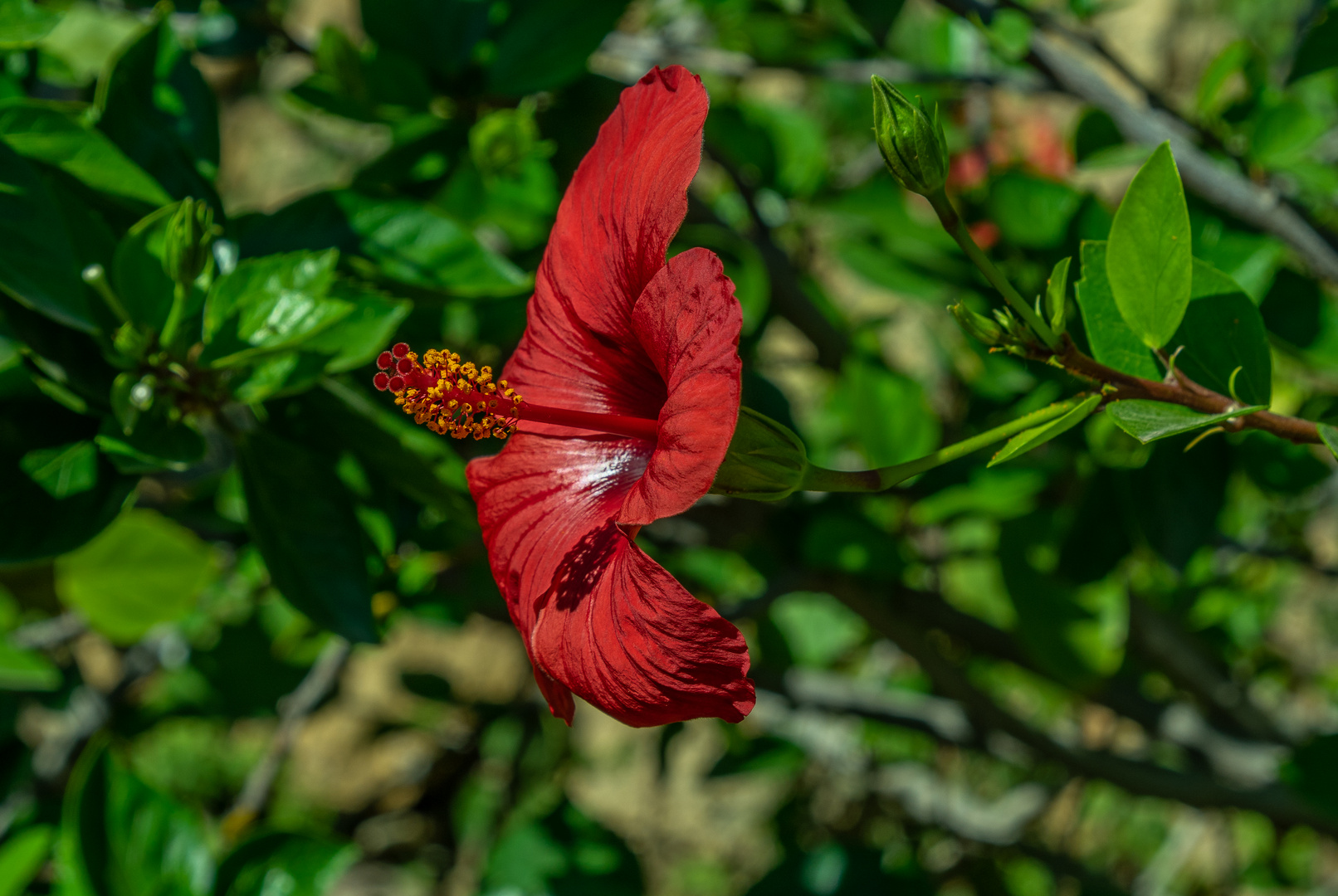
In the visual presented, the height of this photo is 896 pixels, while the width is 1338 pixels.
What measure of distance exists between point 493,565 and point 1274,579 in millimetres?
2231

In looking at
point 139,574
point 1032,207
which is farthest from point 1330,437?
point 139,574

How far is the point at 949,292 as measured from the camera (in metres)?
1.38

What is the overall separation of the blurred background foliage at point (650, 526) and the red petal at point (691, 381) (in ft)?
0.99

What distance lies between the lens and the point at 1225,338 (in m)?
0.73

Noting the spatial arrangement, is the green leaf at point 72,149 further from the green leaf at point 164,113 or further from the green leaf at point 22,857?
the green leaf at point 22,857

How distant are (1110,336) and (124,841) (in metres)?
1.15

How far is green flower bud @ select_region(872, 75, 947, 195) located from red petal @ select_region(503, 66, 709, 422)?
4.4 inches

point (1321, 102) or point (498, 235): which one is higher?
point (1321, 102)

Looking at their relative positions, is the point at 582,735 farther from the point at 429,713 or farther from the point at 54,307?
the point at 54,307

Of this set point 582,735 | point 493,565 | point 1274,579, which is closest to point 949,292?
point 493,565

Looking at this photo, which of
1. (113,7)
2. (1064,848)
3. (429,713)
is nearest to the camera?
(113,7)

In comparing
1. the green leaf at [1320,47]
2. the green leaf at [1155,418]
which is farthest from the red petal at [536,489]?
the green leaf at [1320,47]

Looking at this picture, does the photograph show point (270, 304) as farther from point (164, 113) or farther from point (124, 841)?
point (124, 841)

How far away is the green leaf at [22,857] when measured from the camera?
4.27ft
